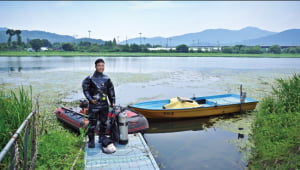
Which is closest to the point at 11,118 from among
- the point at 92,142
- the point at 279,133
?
the point at 92,142

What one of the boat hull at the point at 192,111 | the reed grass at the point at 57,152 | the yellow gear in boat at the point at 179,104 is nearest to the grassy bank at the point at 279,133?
the boat hull at the point at 192,111

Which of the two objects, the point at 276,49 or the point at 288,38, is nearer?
the point at 288,38

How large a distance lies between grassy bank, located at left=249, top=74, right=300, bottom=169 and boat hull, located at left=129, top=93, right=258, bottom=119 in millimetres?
3195

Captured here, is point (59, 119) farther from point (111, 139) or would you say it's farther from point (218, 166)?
point (218, 166)

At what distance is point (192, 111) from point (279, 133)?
447 centimetres

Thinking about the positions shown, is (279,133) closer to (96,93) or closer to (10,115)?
(96,93)

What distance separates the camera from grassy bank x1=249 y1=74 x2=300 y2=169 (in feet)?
14.4

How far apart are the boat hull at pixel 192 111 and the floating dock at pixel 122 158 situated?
13.6 ft

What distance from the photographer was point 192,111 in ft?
31.1

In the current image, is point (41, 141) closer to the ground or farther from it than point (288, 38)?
closer to the ground

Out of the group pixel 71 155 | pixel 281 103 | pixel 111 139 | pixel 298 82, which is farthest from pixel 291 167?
pixel 71 155

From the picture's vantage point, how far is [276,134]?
524cm

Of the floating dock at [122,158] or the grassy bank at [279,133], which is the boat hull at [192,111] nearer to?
the grassy bank at [279,133]

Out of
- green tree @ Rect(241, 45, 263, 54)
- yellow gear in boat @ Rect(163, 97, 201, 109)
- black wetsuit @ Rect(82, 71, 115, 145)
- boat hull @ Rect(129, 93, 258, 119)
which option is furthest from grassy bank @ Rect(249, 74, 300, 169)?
green tree @ Rect(241, 45, 263, 54)
